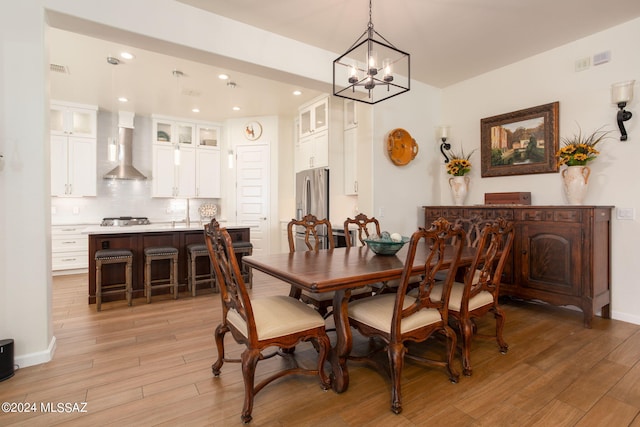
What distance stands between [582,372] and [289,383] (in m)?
1.94

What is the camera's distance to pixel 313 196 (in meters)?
5.20

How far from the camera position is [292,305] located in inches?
79.3

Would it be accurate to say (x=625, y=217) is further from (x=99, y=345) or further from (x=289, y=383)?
(x=99, y=345)

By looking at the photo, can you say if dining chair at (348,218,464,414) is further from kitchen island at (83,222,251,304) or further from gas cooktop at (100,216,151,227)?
gas cooktop at (100,216,151,227)

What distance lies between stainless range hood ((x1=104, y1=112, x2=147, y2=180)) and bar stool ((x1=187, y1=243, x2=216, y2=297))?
8.93 ft

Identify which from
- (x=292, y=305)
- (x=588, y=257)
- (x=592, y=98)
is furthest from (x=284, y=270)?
(x=592, y=98)

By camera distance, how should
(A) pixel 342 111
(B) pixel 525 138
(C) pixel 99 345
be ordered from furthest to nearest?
(A) pixel 342 111
(B) pixel 525 138
(C) pixel 99 345

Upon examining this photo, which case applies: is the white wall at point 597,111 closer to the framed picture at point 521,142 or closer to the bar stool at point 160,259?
the framed picture at point 521,142

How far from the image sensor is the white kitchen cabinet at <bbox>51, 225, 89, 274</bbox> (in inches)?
205

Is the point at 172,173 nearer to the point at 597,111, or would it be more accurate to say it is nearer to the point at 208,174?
the point at 208,174

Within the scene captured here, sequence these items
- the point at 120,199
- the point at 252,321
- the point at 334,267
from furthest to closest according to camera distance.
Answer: the point at 120,199
the point at 334,267
the point at 252,321

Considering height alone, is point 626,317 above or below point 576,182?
below

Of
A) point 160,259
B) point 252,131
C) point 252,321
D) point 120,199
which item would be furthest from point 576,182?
point 120,199

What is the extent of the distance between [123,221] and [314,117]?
13.1 feet
